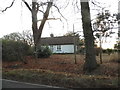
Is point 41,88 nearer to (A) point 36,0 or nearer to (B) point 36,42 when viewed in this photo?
(A) point 36,0

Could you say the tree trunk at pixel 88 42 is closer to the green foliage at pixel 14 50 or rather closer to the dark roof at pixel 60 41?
the green foliage at pixel 14 50

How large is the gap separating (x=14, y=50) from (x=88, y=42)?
7502 mm

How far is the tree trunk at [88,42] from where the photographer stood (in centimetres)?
1315

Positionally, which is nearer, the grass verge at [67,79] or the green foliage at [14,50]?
the grass verge at [67,79]

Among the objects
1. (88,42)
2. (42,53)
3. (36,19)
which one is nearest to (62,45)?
(42,53)

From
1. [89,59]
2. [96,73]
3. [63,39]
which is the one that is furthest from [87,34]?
[63,39]

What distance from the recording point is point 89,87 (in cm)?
890

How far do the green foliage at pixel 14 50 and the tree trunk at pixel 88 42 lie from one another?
6.78 metres

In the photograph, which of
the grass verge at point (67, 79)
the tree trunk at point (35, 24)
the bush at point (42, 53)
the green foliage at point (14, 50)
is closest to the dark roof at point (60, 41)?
the bush at point (42, 53)

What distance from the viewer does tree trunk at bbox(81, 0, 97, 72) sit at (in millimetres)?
13152

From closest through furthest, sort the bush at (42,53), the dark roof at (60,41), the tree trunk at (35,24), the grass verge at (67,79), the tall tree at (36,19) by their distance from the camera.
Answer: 1. the grass verge at (67,79)
2. the tall tree at (36,19)
3. the tree trunk at (35,24)
4. the bush at (42,53)
5. the dark roof at (60,41)

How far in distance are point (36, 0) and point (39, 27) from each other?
3455mm

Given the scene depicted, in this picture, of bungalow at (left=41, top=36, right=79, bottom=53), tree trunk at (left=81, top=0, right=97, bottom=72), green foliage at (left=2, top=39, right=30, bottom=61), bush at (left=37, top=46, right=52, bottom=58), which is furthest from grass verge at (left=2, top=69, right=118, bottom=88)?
bungalow at (left=41, top=36, right=79, bottom=53)

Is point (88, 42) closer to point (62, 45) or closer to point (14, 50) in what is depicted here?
point (14, 50)
